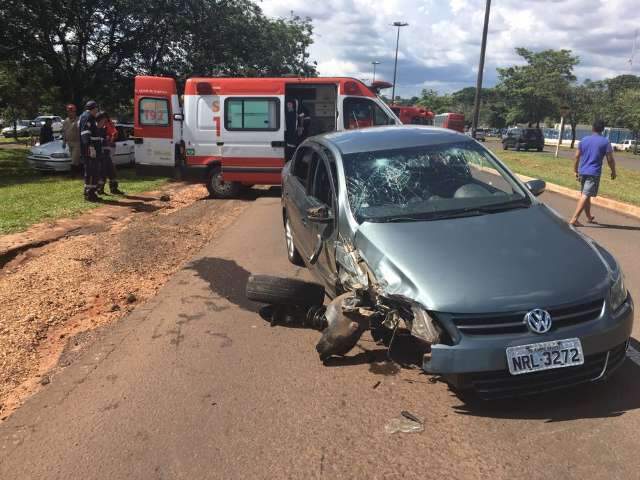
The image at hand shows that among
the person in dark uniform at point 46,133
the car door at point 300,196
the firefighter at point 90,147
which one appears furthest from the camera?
the person in dark uniform at point 46,133

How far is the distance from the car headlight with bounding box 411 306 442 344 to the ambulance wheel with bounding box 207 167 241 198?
994cm

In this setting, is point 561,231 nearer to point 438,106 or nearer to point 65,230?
point 65,230

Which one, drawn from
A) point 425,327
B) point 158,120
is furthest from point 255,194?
point 425,327

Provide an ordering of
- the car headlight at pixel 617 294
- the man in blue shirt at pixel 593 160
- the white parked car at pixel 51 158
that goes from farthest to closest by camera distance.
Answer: the white parked car at pixel 51 158 → the man in blue shirt at pixel 593 160 → the car headlight at pixel 617 294

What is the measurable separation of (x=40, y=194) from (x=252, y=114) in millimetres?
4900

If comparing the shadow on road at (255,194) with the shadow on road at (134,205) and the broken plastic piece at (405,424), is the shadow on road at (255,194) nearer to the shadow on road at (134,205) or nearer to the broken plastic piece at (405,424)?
the shadow on road at (134,205)

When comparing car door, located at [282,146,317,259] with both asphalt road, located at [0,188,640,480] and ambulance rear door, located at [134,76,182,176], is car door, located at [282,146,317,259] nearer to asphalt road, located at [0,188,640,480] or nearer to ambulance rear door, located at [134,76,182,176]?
asphalt road, located at [0,188,640,480]

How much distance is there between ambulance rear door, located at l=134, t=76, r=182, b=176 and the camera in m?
13.9

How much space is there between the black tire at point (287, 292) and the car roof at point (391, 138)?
1.24m

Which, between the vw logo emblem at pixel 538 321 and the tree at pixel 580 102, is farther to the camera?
the tree at pixel 580 102

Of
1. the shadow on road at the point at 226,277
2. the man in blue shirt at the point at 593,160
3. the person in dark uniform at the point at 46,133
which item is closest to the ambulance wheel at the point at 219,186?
the shadow on road at the point at 226,277

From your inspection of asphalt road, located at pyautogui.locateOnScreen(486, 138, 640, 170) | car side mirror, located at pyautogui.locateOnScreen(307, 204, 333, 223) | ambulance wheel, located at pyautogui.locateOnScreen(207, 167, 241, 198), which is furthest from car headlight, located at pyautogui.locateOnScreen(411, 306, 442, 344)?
asphalt road, located at pyautogui.locateOnScreen(486, 138, 640, 170)

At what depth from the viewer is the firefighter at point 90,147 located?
10164mm

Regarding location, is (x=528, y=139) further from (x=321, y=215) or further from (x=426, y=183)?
(x=321, y=215)
